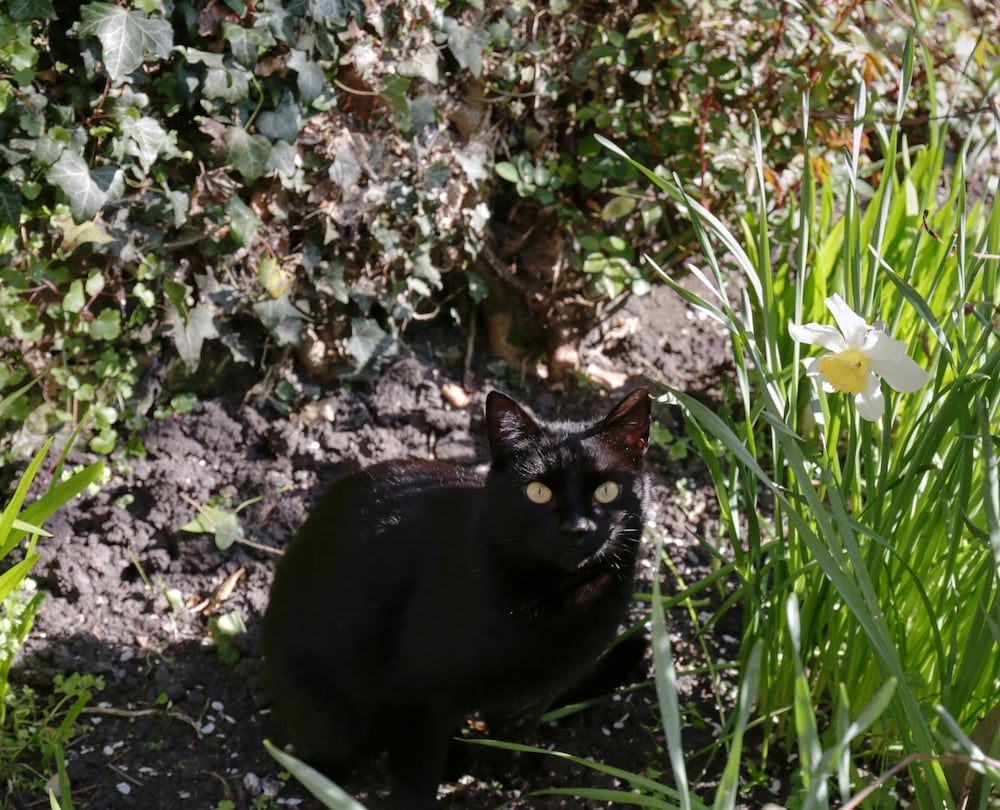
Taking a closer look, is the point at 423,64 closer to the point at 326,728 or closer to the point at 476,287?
the point at 476,287

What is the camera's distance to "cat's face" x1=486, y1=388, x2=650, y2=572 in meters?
1.84

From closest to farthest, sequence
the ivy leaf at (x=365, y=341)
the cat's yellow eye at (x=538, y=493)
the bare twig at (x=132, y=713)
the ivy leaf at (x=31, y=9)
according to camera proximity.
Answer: the cat's yellow eye at (x=538, y=493), the ivy leaf at (x=31, y=9), the bare twig at (x=132, y=713), the ivy leaf at (x=365, y=341)

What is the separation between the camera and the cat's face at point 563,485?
72.3 inches

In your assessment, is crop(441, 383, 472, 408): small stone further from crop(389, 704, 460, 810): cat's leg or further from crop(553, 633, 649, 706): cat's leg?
crop(389, 704, 460, 810): cat's leg

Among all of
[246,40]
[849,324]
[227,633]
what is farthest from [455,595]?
[246,40]

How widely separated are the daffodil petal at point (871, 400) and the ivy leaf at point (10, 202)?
1692 mm

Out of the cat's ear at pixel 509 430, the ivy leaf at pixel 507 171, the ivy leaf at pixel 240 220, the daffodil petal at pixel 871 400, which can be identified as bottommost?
the daffodil petal at pixel 871 400

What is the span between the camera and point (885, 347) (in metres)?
1.34

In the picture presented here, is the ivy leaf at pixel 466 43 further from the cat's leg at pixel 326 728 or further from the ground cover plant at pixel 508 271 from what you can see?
the cat's leg at pixel 326 728

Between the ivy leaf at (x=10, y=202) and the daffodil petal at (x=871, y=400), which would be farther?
the ivy leaf at (x=10, y=202)

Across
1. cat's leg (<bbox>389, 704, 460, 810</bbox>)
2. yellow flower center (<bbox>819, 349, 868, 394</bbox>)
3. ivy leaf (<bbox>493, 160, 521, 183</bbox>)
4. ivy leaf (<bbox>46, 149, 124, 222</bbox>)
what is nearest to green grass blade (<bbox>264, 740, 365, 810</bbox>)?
yellow flower center (<bbox>819, 349, 868, 394</bbox>)

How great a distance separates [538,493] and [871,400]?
65 centimetres

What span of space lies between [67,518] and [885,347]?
6.18ft

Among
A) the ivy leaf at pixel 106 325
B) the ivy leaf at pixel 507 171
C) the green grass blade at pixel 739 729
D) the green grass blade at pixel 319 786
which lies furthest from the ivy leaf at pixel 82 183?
the green grass blade at pixel 739 729
